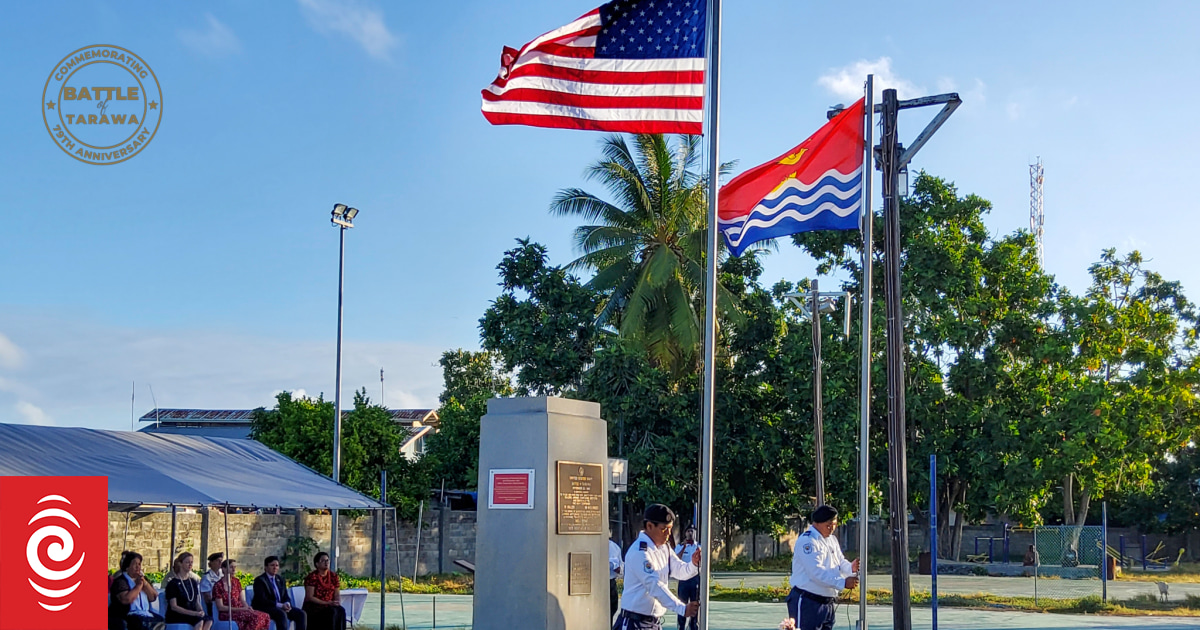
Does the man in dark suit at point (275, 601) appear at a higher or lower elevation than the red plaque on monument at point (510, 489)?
lower

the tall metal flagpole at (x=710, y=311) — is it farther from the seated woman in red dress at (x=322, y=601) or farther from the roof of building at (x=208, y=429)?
the roof of building at (x=208, y=429)

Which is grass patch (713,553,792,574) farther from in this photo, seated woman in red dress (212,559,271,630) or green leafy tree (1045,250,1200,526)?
seated woman in red dress (212,559,271,630)

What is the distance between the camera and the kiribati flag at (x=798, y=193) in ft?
42.1

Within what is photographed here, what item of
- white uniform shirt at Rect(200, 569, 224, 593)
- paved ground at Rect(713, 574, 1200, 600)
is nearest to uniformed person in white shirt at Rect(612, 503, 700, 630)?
white uniform shirt at Rect(200, 569, 224, 593)

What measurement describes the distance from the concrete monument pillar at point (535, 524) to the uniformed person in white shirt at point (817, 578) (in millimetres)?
2048

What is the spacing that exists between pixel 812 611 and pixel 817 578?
34 centimetres

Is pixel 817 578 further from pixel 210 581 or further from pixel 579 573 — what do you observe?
pixel 210 581

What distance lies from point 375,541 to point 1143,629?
64.0 feet

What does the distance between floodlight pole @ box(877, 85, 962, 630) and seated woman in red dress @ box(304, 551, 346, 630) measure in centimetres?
710

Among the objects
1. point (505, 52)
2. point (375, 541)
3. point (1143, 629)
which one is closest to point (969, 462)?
point (1143, 629)

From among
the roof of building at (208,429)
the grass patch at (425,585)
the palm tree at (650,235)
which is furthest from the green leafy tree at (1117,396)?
the roof of building at (208,429)

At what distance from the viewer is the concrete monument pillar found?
11.2m

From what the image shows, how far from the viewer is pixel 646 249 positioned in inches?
1389

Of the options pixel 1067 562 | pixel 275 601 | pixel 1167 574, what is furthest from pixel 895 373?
pixel 1167 574
